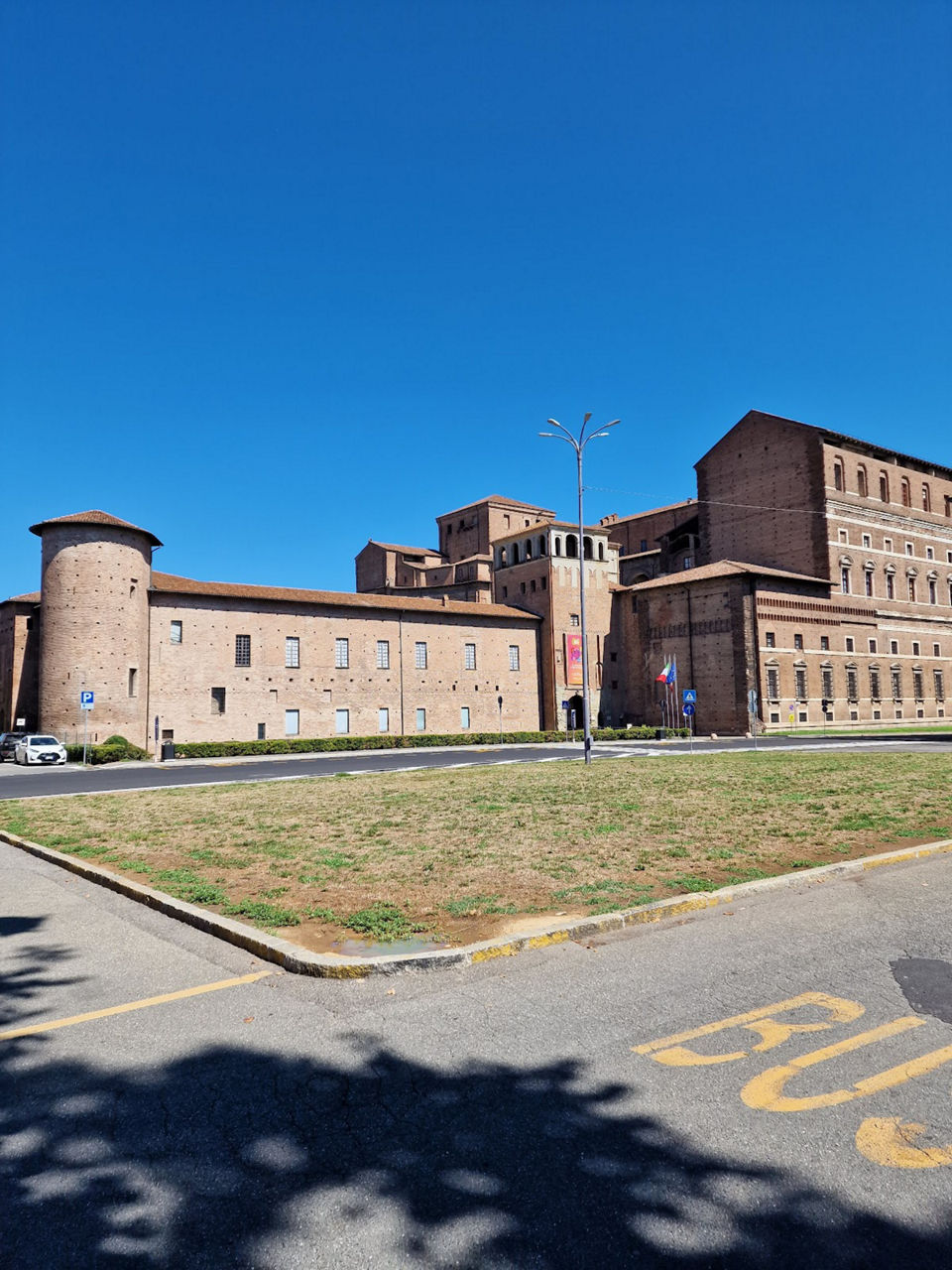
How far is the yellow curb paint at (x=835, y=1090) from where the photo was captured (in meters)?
4.03

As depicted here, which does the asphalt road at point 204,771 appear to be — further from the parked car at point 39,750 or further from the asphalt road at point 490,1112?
the asphalt road at point 490,1112

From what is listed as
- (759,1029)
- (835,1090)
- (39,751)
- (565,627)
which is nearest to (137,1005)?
(759,1029)

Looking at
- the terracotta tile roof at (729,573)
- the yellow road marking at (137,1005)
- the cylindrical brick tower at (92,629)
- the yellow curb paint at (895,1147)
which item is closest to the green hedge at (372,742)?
the cylindrical brick tower at (92,629)

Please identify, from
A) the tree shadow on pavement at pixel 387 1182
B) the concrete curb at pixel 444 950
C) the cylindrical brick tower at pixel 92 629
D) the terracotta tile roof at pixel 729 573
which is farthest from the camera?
the terracotta tile roof at pixel 729 573

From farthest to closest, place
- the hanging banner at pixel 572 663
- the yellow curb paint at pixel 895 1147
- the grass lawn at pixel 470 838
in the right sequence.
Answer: the hanging banner at pixel 572 663 → the grass lawn at pixel 470 838 → the yellow curb paint at pixel 895 1147

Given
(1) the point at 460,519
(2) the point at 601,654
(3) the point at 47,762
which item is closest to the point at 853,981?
(3) the point at 47,762

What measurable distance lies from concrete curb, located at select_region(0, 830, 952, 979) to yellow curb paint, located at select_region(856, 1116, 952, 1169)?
3.18 m

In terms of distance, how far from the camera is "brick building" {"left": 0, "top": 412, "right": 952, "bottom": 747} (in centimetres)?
4538

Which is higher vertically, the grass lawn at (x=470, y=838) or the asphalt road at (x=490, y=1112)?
the grass lawn at (x=470, y=838)

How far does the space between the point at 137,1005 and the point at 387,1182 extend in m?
2.96

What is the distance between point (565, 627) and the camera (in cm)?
6172

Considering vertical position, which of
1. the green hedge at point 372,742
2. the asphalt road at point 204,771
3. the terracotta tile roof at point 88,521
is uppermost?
the terracotta tile roof at point 88,521

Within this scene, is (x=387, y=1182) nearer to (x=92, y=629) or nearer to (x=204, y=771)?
(x=204, y=771)

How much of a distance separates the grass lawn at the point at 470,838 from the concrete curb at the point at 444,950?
0.30 metres
